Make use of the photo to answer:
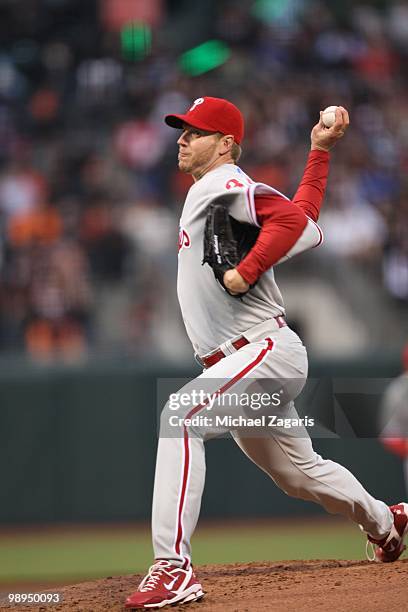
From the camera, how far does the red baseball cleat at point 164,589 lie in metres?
3.95

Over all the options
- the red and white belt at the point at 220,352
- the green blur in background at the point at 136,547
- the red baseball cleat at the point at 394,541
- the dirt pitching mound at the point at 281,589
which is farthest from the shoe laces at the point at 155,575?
the green blur in background at the point at 136,547

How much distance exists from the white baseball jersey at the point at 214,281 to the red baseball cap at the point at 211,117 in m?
0.16

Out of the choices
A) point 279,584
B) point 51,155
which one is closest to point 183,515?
point 279,584

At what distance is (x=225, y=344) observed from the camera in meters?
4.26

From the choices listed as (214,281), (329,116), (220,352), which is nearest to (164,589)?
(220,352)

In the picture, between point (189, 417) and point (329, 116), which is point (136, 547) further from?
point (329, 116)

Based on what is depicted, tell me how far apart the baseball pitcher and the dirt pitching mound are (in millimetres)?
234

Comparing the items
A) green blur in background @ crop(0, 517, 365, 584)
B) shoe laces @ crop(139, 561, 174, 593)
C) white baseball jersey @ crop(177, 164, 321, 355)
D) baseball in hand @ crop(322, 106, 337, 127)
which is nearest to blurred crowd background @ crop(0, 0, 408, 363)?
green blur in background @ crop(0, 517, 365, 584)

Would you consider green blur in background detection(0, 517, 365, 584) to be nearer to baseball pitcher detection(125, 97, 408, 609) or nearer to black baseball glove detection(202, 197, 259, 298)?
baseball pitcher detection(125, 97, 408, 609)

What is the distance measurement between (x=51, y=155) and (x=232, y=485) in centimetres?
452

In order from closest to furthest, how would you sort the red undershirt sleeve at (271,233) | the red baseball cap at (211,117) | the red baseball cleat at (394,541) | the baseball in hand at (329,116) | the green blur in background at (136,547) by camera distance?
the red undershirt sleeve at (271,233) < the red baseball cap at (211,117) < the baseball in hand at (329,116) < the red baseball cleat at (394,541) < the green blur in background at (136,547)

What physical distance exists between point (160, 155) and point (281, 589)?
7.91m

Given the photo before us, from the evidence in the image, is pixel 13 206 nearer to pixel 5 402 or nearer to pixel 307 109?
pixel 5 402

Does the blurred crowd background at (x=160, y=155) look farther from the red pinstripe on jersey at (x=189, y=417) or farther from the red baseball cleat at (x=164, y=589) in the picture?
the red baseball cleat at (x=164, y=589)
